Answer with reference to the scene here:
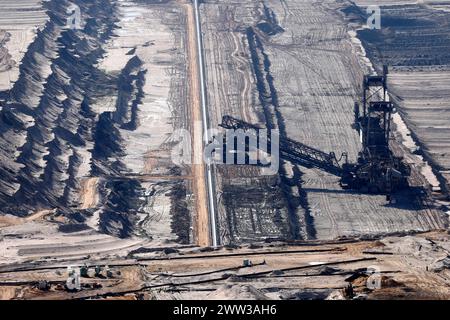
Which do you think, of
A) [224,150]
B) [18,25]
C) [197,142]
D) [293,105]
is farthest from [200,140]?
[18,25]

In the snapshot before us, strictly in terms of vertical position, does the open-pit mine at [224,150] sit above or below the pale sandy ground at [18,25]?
below

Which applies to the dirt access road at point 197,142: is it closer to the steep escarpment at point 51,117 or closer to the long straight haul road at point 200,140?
the long straight haul road at point 200,140

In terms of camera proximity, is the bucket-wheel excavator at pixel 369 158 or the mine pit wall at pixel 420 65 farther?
the mine pit wall at pixel 420 65

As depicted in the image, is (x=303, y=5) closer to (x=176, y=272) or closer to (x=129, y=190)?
(x=129, y=190)

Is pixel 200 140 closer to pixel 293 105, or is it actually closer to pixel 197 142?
pixel 197 142

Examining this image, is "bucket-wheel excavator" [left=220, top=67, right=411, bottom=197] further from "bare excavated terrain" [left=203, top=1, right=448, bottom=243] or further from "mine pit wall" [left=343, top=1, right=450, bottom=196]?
"mine pit wall" [left=343, top=1, right=450, bottom=196]

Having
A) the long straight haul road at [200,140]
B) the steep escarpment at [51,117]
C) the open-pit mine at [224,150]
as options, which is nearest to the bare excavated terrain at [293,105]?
the open-pit mine at [224,150]

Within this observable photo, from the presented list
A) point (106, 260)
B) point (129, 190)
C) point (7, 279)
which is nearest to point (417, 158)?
point (129, 190)
